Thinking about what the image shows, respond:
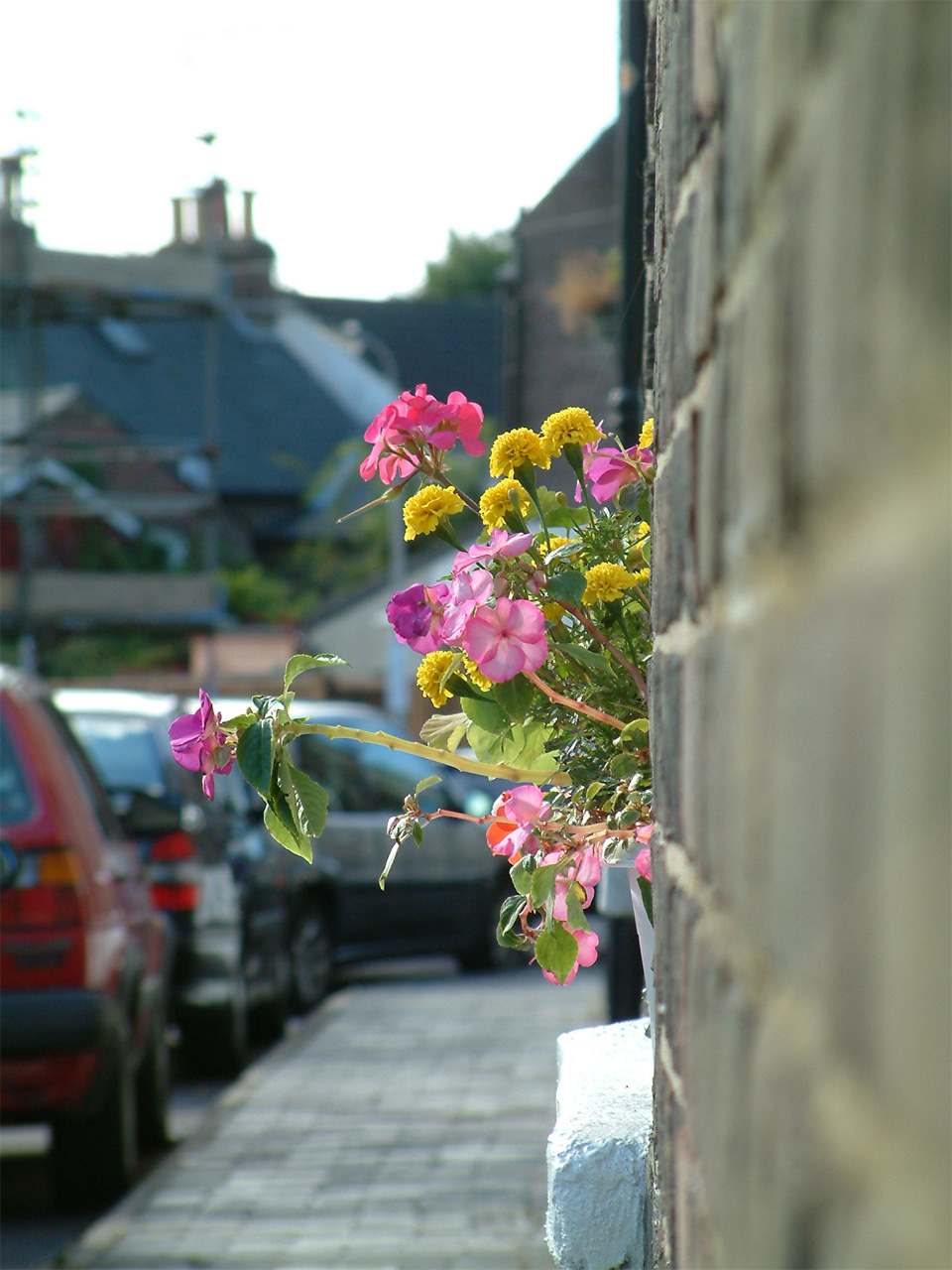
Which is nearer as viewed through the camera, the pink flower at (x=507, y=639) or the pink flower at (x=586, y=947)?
the pink flower at (x=507, y=639)

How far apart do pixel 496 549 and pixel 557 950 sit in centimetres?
52

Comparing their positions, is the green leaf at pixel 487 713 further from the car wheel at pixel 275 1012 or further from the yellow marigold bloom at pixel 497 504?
the car wheel at pixel 275 1012

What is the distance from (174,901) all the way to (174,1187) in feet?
8.09

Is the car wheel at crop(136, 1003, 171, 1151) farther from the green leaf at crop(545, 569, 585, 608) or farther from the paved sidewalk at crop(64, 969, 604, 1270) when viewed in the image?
the green leaf at crop(545, 569, 585, 608)

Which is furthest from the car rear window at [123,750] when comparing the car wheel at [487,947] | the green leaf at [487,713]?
the green leaf at [487,713]

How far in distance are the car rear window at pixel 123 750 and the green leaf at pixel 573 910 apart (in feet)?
21.1

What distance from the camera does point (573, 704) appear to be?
2.10 meters

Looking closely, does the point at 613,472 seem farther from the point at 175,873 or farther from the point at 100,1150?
the point at 175,873

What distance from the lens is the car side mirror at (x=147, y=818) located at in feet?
24.9

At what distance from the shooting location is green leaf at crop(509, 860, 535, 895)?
7.03 ft

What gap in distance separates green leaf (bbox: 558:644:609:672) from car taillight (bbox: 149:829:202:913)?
635 cm

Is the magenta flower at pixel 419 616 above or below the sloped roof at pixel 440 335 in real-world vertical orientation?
below

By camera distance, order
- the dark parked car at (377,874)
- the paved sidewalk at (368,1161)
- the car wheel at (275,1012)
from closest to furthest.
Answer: the paved sidewalk at (368,1161), the car wheel at (275,1012), the dark parked car at (377,874)

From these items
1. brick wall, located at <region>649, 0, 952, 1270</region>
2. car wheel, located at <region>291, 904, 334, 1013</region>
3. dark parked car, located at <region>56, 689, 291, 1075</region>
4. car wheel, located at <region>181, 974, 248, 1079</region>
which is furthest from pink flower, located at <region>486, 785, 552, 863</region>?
car wheel, located at <region>291, 904, 334, 1013</region>
